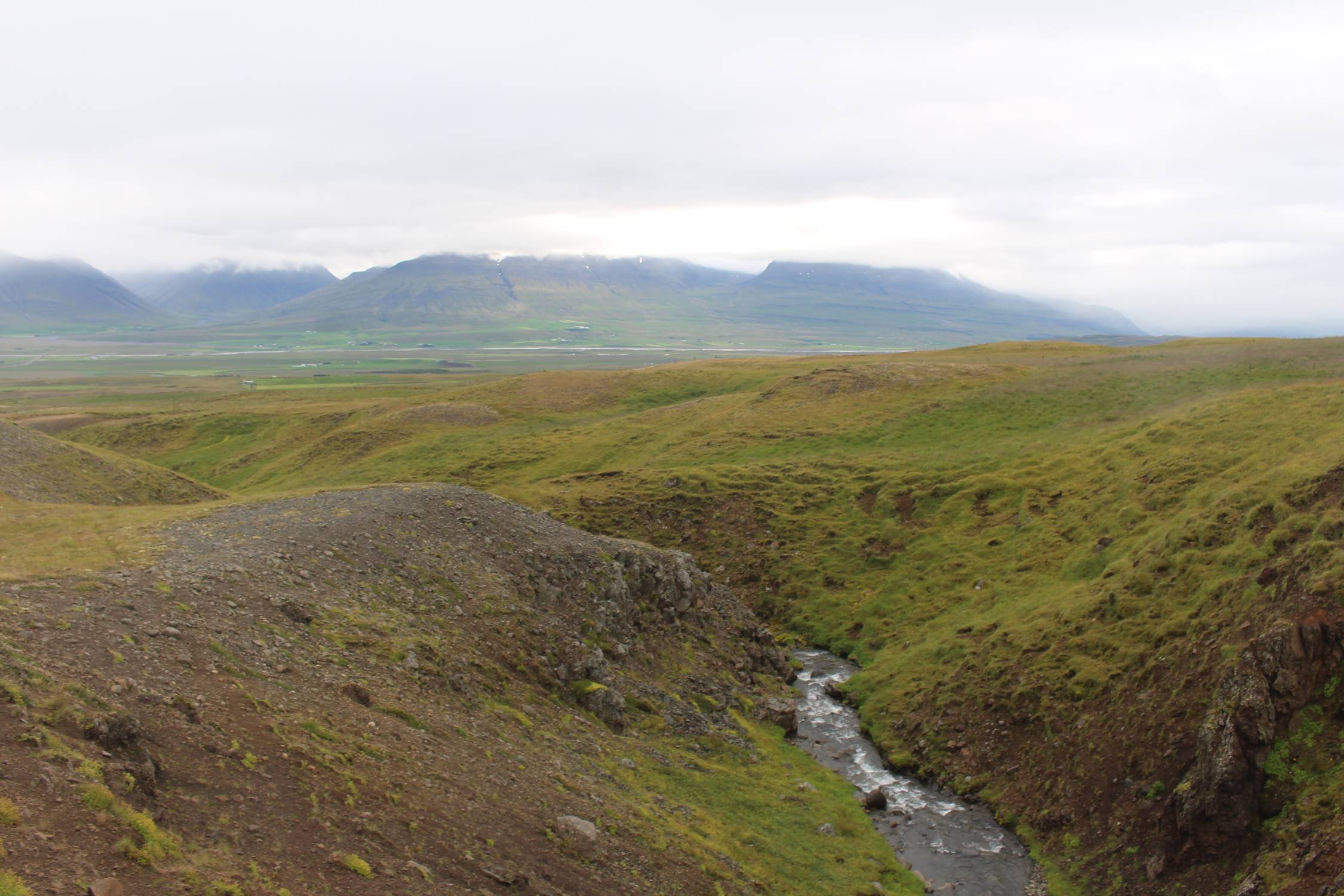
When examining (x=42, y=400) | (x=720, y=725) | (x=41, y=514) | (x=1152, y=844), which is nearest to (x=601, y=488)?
(x=720, y=725)

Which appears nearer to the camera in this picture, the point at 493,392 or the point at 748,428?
the point at 748,428

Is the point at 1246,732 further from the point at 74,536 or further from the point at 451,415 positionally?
the point at 451,415

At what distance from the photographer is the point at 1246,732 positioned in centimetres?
2375

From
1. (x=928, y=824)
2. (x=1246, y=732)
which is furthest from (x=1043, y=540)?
(x=1246, y=732)

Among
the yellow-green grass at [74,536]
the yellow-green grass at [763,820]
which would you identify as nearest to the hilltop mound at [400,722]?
the yellow-green grass at [763,820]

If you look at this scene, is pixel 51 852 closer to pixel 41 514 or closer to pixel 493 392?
pixel 41 514

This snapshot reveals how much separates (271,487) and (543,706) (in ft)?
206

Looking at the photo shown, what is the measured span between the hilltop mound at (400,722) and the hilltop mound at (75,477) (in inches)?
605

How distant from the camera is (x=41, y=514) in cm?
3462

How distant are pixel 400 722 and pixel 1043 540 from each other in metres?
38.7

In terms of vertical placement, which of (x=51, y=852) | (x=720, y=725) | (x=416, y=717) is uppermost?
(x=51, y=852)

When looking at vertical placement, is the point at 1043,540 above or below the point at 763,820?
above

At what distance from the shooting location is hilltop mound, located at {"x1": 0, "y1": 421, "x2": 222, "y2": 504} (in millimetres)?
44062

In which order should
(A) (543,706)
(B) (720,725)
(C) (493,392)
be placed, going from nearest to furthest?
(A) (543,706) < (B) (720,725) < (C) (493,392)
